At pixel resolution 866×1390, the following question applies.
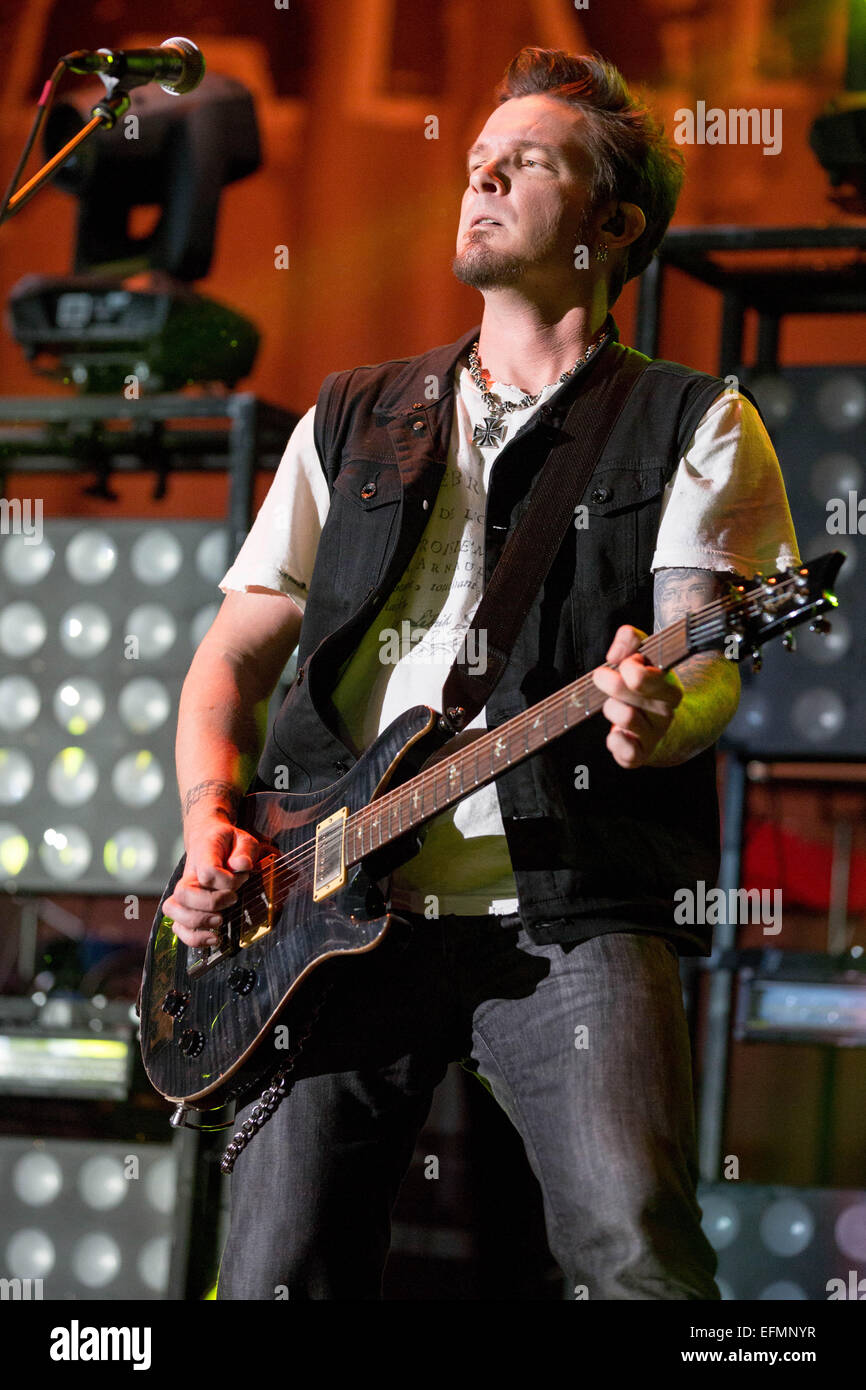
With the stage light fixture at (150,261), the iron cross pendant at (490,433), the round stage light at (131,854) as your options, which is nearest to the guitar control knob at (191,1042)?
the iron cross pendant at (490,433)

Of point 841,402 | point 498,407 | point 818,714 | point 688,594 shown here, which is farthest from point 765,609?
point 841,402

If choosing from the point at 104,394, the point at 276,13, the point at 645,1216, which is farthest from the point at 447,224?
the point at 645,1216

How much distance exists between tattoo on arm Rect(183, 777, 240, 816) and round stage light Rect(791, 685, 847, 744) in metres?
1.43

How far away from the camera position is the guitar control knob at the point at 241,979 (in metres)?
1.91

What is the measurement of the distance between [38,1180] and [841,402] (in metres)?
2.59

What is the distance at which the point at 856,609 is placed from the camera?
119 inches

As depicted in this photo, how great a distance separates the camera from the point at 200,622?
354 cm

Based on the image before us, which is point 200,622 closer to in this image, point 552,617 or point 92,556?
point 92,556

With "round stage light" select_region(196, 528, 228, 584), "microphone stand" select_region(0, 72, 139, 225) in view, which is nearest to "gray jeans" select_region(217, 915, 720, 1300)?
"microphone stand" select_region(0, 72, 139, 225)

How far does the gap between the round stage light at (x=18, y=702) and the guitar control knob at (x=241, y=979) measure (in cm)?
183

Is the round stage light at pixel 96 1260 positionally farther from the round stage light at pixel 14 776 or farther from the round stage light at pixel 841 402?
the round stage light at pixel 841 402

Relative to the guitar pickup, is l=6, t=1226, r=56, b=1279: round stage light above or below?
below

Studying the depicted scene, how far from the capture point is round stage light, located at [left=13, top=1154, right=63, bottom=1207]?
337 cm

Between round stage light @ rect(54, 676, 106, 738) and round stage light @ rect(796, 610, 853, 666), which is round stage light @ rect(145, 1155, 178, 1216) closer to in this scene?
round stage light @ rect(54, 676, 106, 738)
